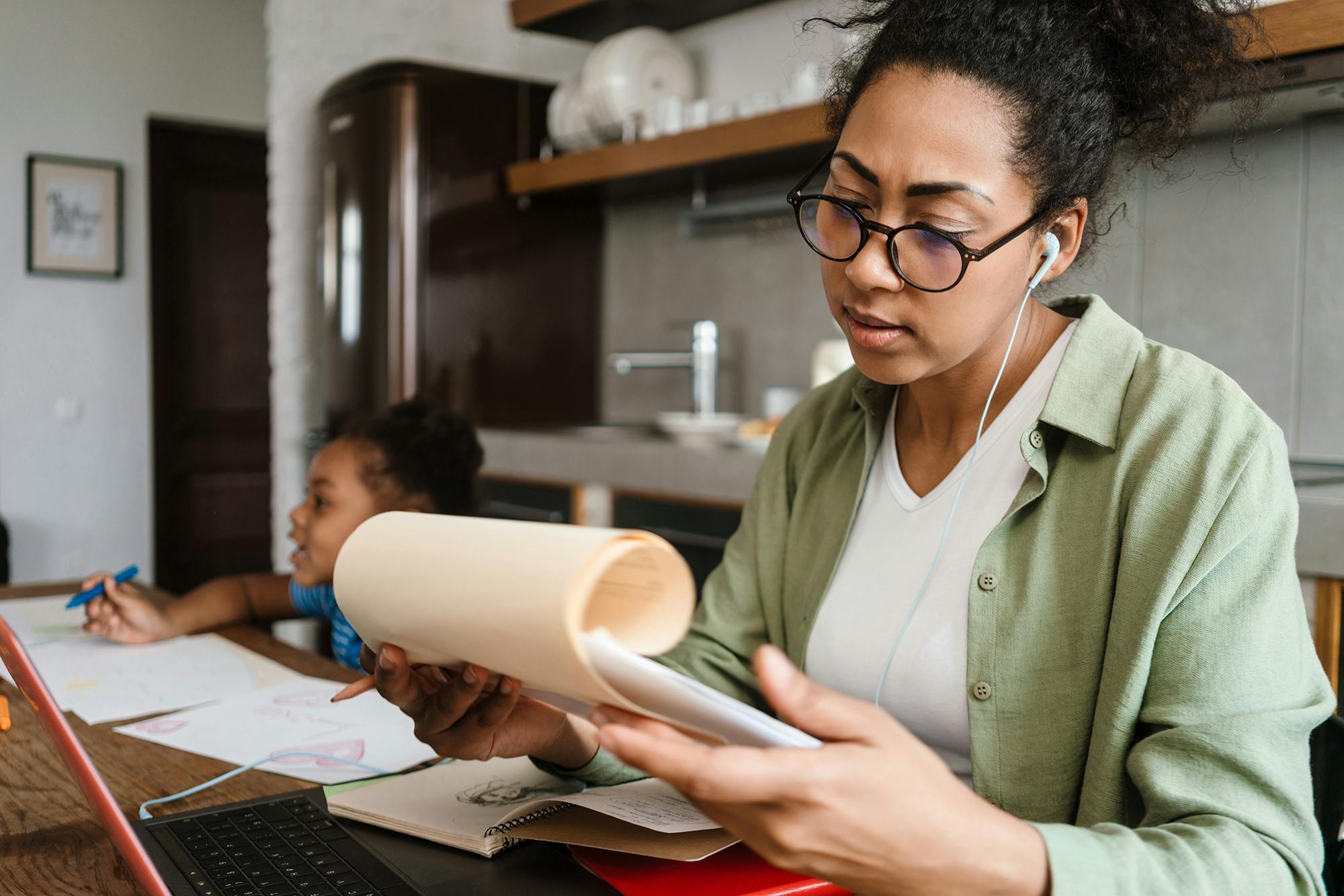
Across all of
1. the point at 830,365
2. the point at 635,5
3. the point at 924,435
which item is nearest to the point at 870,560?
the point at 924,435

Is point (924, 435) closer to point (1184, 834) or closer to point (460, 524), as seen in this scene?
point (1184, 834)

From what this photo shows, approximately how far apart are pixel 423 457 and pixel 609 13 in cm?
177

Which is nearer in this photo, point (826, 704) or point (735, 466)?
point (826, 704)

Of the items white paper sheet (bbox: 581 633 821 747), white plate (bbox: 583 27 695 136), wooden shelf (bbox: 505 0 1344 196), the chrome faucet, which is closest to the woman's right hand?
white paper sheet (bbox: 581 633 821 747)

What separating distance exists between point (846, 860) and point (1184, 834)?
0.26 metres

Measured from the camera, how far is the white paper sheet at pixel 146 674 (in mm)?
1193

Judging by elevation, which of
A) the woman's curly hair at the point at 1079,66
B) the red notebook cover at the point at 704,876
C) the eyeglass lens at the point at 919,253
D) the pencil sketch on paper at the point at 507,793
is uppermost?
the woman's curly hair at the point at 1079,66

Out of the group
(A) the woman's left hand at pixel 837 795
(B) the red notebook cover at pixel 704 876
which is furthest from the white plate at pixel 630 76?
(A) the woman's left hand at pixel 837 795

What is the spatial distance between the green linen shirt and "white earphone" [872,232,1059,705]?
0.17ft

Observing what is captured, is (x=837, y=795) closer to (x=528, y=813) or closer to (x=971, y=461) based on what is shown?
(x=528, y=813)

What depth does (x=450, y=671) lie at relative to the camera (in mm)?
802

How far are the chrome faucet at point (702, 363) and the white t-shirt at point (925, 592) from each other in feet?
6.81

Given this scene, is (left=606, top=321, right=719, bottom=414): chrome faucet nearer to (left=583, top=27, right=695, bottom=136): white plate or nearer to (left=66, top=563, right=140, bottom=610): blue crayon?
(left=583, top=27, right=695, bottom=136): white plate

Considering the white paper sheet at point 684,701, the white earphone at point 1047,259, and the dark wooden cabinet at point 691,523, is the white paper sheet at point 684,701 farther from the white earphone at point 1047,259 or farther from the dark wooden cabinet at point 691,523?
the dark wooden cabinet at point 691,523
